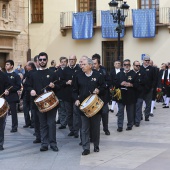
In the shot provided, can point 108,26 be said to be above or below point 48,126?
above

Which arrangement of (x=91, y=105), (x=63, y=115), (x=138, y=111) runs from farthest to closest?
(x=138, y=111) < (x=63, y=115) < (x=91, y=105)

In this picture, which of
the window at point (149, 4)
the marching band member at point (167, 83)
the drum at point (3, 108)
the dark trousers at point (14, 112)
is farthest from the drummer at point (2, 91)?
the window at point (149, 4)

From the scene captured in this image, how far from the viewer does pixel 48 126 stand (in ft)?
34.7

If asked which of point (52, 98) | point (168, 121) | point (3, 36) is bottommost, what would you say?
point (168, 121)

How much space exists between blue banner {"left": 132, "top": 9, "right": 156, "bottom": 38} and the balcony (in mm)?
385

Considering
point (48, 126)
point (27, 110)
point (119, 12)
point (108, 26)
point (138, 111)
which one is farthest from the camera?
point (108, 26)

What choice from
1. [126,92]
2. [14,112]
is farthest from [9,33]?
[126,92]

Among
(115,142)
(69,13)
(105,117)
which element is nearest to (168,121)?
(105,117)

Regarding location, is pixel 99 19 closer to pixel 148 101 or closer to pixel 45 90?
pixel 148 101

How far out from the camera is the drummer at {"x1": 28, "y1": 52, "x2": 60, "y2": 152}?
1050 cm

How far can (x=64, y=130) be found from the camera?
13.8 meters

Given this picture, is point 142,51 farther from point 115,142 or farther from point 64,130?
point 115,142

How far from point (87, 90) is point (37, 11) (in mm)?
23295

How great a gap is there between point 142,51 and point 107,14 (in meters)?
3.02
